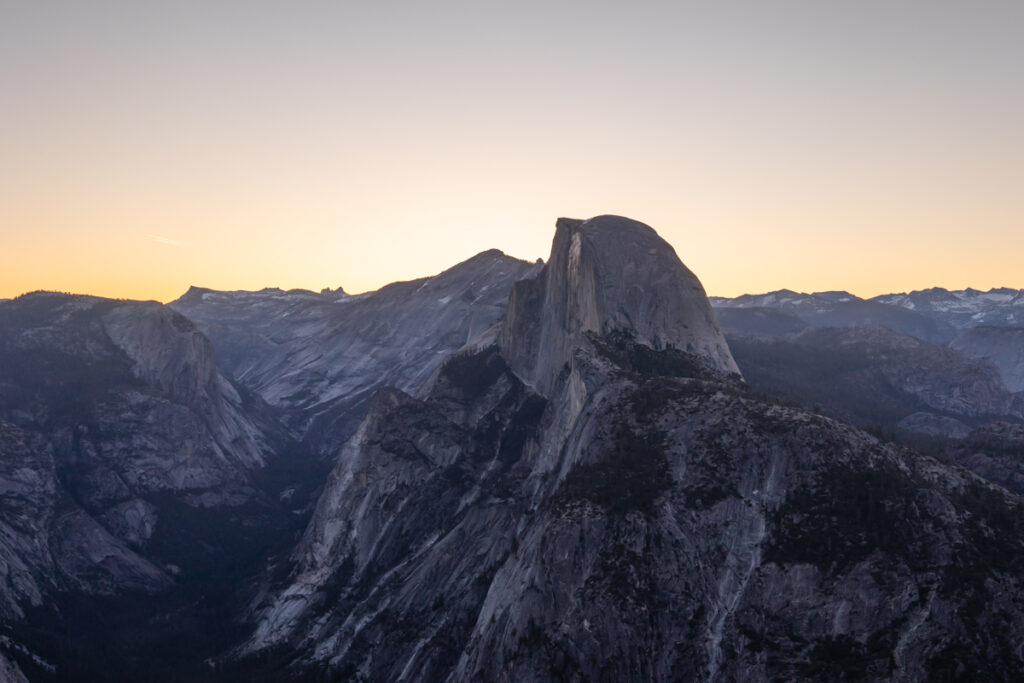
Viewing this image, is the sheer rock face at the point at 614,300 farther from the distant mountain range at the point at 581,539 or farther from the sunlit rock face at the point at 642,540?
the distant mountain range at the point at 581,539

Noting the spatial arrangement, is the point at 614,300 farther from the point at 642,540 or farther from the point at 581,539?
the point at 642,540

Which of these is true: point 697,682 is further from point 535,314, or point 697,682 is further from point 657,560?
point 535,314

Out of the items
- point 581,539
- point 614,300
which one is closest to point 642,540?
point 581,539

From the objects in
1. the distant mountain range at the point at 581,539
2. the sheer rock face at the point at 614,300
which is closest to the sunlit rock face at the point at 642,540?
the distant mountain range at the point at 581,539

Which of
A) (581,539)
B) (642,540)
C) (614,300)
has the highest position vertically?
(614,300)

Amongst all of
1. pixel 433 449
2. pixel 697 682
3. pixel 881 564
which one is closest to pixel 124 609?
pixel 433 449
